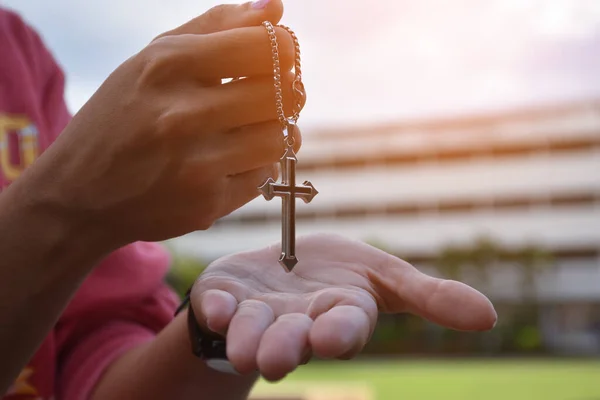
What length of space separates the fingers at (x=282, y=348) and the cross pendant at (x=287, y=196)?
270 millimetres

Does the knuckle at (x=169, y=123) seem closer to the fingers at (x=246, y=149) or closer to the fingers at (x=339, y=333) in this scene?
the fingers at (x=246, y=149)

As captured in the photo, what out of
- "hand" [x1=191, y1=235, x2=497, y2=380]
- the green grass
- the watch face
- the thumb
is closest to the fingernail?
the thumb

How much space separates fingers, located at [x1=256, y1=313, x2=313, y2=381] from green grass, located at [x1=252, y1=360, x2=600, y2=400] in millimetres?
9700

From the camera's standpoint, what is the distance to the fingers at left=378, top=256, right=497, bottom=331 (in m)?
0.95

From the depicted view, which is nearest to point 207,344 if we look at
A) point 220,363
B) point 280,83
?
point 220,363

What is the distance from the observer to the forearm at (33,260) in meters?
1.04

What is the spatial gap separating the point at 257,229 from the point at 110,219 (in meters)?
31.3

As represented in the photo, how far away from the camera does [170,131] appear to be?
3.18 feet

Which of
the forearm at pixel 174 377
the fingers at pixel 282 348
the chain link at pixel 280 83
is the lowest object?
the forearm at pixel 174 377

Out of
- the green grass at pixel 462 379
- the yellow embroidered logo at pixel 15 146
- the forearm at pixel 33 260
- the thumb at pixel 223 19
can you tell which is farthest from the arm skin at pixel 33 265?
the green grass at pixel 462 379

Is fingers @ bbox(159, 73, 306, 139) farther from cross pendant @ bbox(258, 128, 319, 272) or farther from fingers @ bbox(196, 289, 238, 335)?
fingers @ bbox(196, 289, 238, 335)

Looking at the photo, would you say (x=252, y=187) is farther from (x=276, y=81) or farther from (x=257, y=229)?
(x=257, y=229)

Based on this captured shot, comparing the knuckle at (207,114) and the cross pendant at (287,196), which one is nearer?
the knuckle at (207,114)

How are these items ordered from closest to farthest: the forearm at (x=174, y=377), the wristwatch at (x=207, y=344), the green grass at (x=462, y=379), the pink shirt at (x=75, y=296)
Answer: the wristwatch at (x=207, y=344), the forearm at (x=174, y=377), the pink shirt at (x=75, y=296), the green grass at (x=462, y=379)
